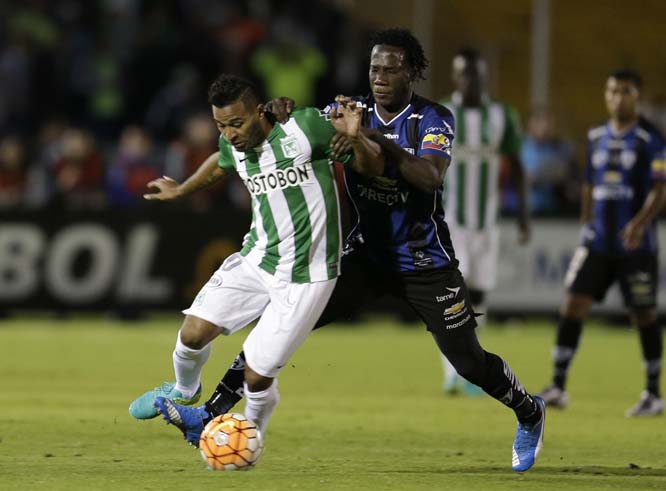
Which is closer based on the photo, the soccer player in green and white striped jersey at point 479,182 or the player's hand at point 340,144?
the player's hand at point 340,144

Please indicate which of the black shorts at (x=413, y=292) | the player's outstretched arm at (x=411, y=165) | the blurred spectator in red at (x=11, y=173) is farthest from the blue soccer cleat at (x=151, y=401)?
the blurred spectator in red at (x=11, y=173)

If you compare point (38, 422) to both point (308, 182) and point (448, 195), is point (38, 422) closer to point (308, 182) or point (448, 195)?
point (308, 182)

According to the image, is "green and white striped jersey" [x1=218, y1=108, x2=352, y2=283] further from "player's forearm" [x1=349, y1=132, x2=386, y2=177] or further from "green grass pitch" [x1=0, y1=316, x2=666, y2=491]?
"green grass pitch" [x1=0, y1=316, x2=666, y2=491]

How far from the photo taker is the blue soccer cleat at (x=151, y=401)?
7.16 m

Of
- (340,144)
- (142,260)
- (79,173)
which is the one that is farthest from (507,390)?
(79,173)

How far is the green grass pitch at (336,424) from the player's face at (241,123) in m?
1.61

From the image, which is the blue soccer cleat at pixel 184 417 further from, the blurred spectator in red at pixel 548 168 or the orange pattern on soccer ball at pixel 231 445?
the blurred spectator in red at pixel 548 168

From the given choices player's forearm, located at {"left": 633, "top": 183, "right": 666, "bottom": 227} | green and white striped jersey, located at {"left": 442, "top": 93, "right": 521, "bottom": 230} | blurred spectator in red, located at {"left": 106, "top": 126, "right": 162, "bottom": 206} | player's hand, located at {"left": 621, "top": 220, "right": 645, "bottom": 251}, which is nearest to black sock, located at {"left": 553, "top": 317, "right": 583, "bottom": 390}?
player's hand, located at {"left": 621, "top": 220, "right": 645, "bottom": 251}

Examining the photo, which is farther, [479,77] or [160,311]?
[160,311]

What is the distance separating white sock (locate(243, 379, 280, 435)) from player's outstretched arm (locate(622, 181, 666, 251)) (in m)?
4.01

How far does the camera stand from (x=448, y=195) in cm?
1152

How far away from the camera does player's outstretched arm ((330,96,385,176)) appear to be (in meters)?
6.57

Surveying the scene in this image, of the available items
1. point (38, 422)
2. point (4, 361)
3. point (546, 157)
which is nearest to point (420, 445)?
point (38, 422)

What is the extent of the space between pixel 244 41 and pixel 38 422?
456 inches
